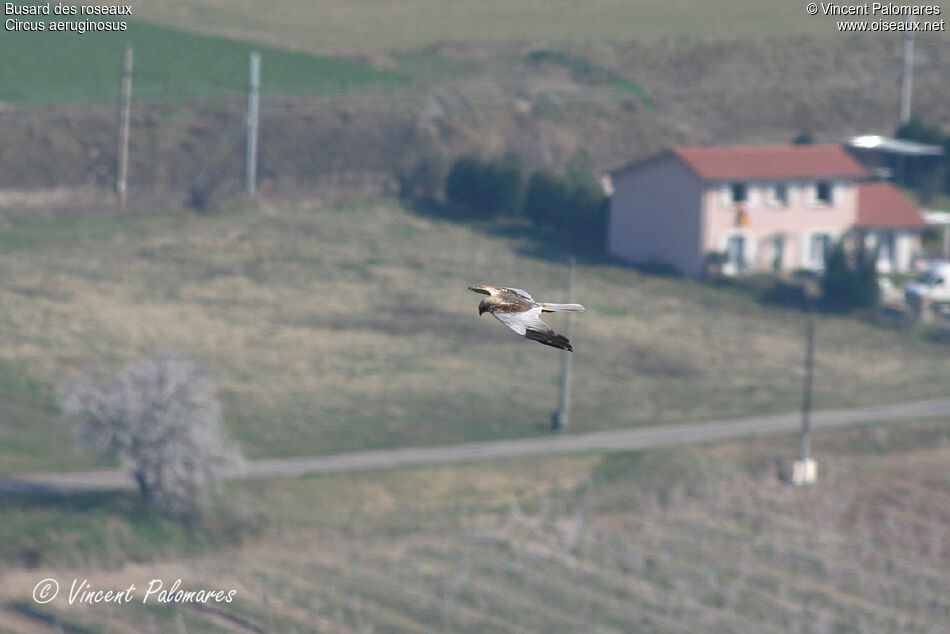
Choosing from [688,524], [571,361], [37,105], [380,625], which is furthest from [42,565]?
[37,105]

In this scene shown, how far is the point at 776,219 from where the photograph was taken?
82.1 meters

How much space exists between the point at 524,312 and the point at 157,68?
85402 mm

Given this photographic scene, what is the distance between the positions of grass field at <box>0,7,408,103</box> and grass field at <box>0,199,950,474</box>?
14033 millimetres

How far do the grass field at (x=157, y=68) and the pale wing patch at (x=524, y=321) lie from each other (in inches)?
3135

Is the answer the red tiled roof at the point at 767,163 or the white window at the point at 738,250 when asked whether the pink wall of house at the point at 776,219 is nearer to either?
the white window at the point at 738,250

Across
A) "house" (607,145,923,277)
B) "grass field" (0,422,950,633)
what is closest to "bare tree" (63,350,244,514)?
"grass field" (0,422,950,633)

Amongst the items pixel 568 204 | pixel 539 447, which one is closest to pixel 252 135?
pixel 568 204

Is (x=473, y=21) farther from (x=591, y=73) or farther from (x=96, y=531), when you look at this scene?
(x=96, y=531)

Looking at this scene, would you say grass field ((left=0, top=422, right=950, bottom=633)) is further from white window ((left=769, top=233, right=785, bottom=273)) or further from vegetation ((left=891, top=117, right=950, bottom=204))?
vegetation ((left=891, top=117, right=950, bottom=204))

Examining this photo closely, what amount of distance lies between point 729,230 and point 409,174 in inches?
816

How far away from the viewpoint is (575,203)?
87.2 meters

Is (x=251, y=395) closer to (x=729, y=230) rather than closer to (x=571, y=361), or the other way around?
(x=571, y=361)

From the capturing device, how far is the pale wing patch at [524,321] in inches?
669

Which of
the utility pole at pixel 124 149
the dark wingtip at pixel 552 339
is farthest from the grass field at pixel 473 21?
the dark wingtip at pixel 552 339
